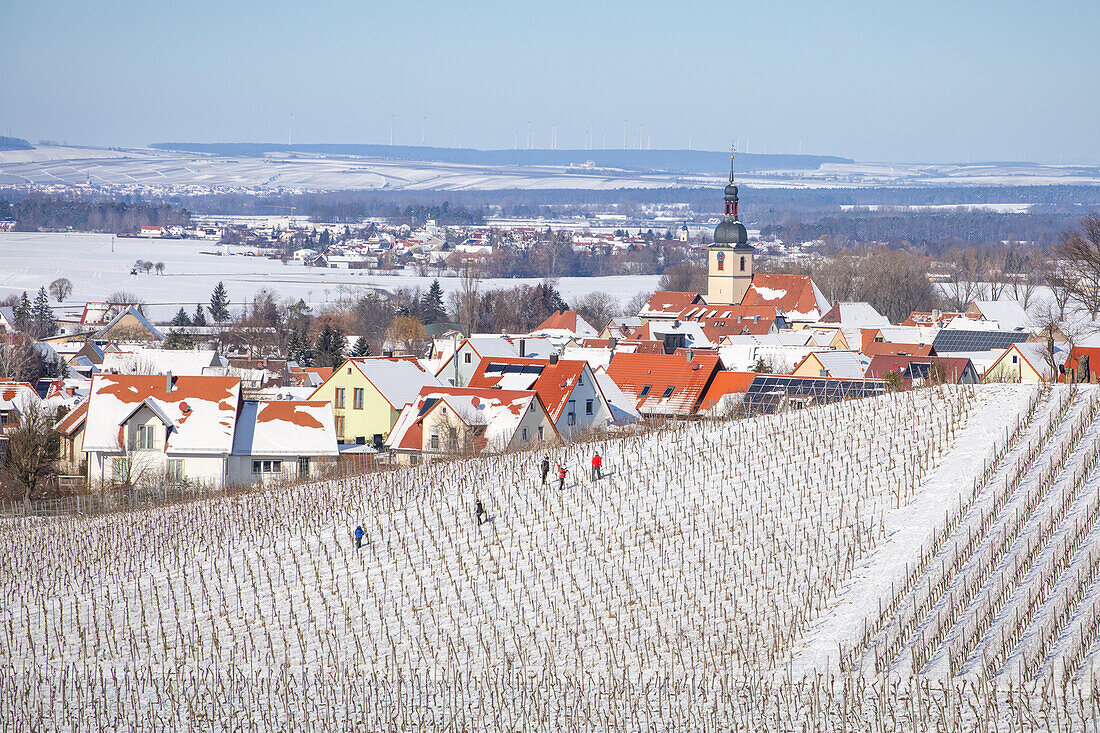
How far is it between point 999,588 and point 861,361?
32650 mm

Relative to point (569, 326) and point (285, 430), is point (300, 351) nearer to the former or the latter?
point (569, 326)

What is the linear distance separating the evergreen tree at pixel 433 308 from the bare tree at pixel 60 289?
85.6ft

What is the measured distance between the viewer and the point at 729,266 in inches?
3351

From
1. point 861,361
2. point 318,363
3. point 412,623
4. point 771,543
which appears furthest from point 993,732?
point 318,363

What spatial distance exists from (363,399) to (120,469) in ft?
26.0

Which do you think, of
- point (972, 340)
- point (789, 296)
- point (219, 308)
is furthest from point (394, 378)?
point (219, 308)

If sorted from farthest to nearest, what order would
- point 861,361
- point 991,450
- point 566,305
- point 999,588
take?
1. point 566,305
2. point 861,361
3. point 991,450
4. point 999,588

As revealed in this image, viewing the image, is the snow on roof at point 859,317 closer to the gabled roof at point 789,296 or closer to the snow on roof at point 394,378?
the gabled roof at point 789,296

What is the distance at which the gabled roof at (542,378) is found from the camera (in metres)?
32.5

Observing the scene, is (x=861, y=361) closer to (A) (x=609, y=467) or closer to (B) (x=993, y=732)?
(A) (x=609, y=467)

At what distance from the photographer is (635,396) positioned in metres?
37.0

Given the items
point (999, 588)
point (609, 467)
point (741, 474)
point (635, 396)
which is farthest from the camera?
point (635, 396)

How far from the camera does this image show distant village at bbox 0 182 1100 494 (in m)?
28.5

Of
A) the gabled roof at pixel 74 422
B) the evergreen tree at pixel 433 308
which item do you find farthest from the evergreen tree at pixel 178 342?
the gabled roof at pixel 74 422
